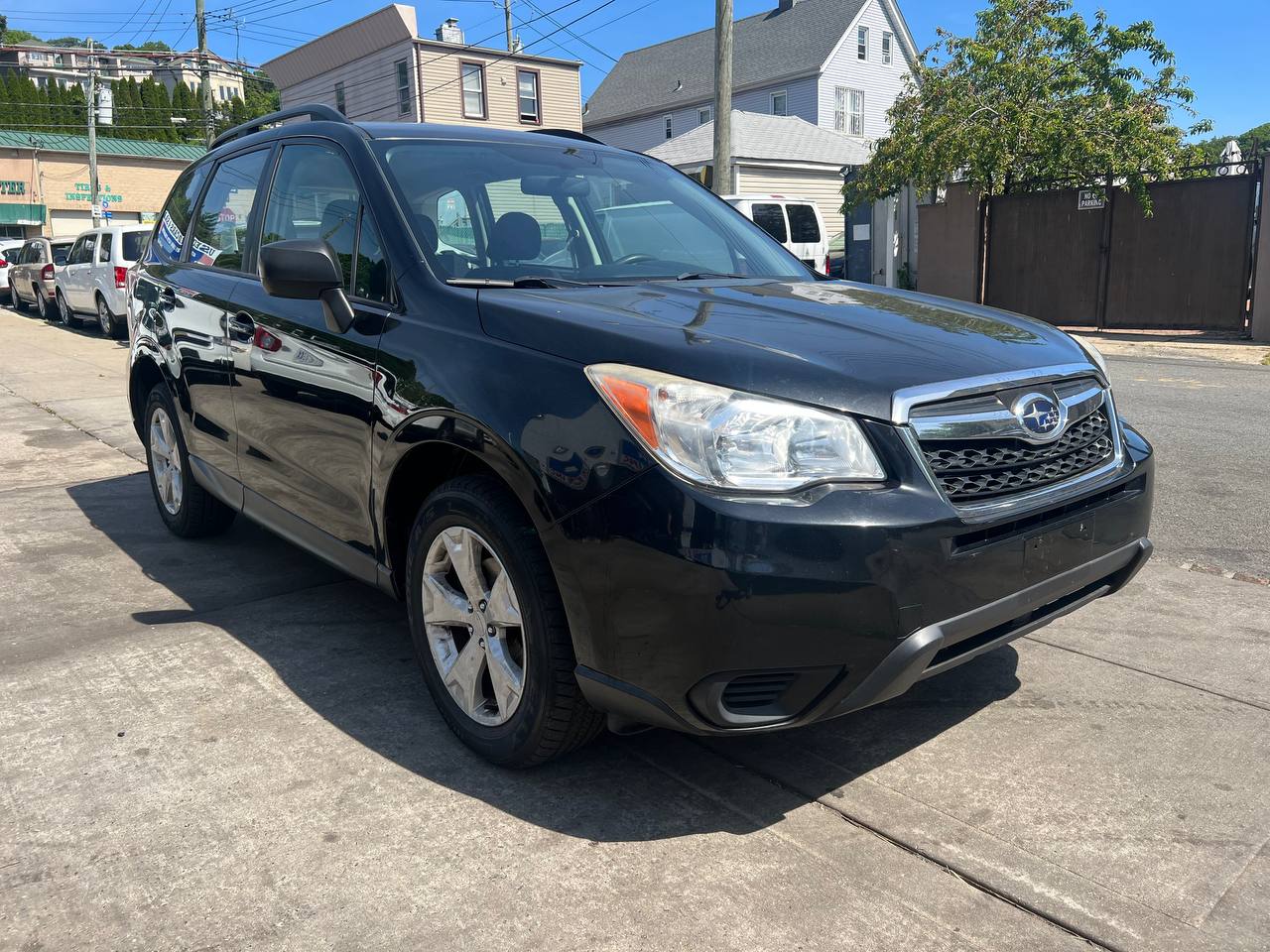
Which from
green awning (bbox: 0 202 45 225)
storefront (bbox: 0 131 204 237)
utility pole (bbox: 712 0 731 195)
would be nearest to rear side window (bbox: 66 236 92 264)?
utility pole (bbox: 712 0 731 195)

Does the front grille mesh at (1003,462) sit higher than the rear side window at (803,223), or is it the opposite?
the rear side window at (803,223)

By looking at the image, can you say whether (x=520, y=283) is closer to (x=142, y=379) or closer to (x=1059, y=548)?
(x=1059, y=548)

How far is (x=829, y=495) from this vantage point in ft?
7.99

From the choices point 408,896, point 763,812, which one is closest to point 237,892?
point 408,896

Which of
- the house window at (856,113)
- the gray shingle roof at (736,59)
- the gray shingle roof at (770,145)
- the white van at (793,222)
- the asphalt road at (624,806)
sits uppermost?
the gray shingle roof at (736,59)

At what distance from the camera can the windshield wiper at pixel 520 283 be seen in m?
3.25

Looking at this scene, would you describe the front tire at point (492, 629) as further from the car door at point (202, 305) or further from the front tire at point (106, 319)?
the front tire at point (106, 319)

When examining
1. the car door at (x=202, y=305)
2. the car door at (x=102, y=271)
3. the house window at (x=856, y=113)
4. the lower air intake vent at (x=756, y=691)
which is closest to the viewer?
the lower air intake vent at (x=756, y=691)

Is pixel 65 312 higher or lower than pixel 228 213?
lower

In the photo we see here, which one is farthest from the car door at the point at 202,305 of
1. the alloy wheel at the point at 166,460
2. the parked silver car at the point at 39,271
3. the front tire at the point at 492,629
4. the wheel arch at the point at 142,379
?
the parked silver car at the point at 39,271

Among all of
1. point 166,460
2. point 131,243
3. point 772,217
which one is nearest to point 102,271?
point 131,243

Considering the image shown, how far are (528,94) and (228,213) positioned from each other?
128ft

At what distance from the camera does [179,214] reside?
5410 millimetres

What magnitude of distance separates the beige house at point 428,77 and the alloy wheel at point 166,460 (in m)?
33.6
